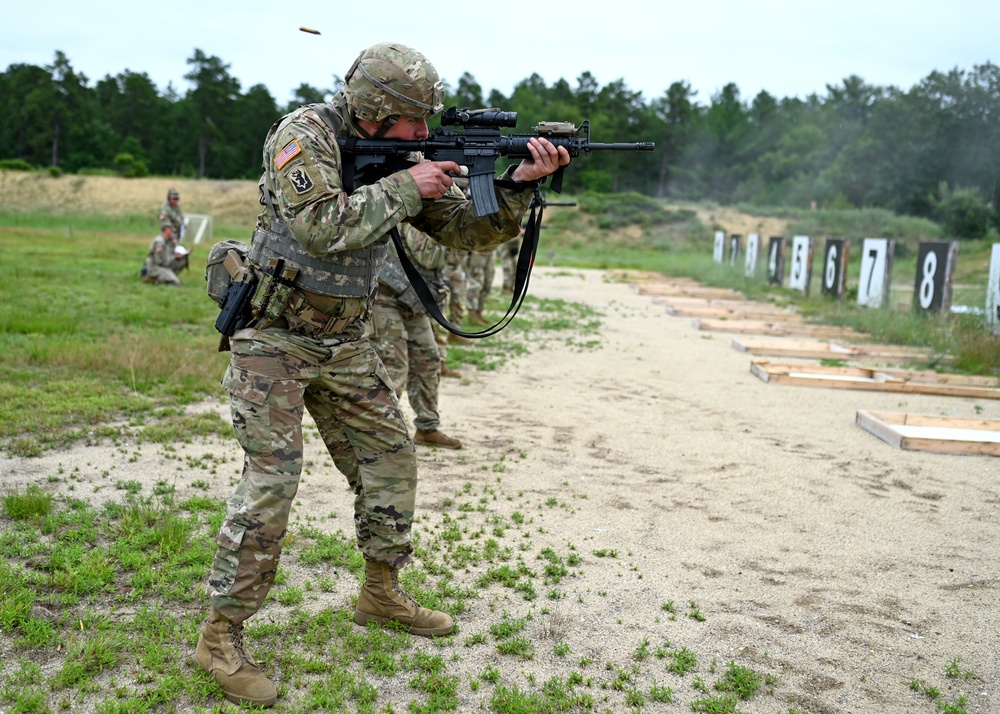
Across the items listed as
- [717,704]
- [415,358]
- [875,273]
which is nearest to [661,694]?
A: [717,704]

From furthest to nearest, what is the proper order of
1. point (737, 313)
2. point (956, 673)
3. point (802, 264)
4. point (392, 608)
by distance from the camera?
point (802, 264) → point (737, 313) → point (392, 608) → point (956, 673)

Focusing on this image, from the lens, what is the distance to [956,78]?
4934 centimetres

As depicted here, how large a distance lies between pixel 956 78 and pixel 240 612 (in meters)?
57.3

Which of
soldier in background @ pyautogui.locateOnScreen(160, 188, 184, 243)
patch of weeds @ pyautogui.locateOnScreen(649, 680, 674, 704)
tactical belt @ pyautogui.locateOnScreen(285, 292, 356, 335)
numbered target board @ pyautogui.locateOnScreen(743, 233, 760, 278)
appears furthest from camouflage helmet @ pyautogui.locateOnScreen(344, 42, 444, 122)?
numbered target board @ pyautogui.locateOnScreen(743, 233, 760, 278)

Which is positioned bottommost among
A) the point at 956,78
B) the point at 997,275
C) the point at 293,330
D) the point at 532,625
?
the point at 532,625

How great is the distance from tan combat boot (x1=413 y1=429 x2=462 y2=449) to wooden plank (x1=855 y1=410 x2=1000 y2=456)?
373 cm

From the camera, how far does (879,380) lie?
971cm

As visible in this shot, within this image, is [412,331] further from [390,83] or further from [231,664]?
[231,664]

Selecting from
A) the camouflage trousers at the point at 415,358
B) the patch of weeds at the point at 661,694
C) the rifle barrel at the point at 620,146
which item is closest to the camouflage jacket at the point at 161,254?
the camouflage trousers at the point at 415,358

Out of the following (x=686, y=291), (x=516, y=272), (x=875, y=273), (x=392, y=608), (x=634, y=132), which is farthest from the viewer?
(x=634, y=132)

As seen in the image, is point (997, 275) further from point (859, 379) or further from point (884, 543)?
point (884, 543)

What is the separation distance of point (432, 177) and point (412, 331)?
3.18 metres

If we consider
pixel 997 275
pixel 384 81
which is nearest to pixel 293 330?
pixel 384 81

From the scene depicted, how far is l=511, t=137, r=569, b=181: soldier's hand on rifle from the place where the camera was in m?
3.42
